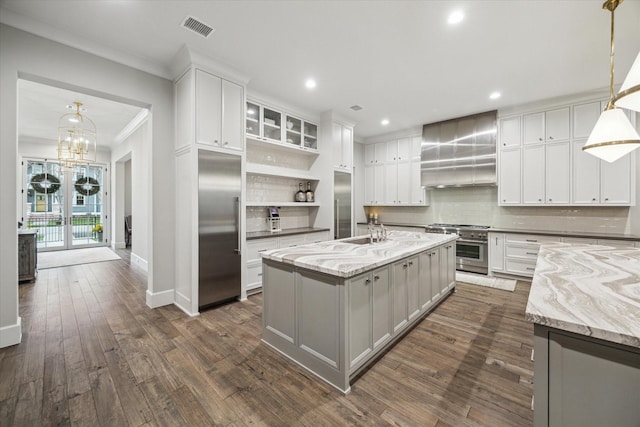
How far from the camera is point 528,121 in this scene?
15.3 ft

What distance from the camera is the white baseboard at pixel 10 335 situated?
7.90ft

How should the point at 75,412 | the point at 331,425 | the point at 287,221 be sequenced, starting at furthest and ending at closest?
the point at 287,221 → the point at 75,412 → the point at 331,425

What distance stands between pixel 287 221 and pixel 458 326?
3274mm

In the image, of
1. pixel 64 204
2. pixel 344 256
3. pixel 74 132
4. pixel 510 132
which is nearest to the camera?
pixel 344 256

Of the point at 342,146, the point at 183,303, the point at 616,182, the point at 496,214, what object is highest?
the point at 342,146

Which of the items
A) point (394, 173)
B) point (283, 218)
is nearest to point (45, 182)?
point (283, 218)

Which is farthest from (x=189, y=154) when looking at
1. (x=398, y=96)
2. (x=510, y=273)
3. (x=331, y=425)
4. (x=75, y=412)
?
(x=510, y=273)

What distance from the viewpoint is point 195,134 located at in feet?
10.3

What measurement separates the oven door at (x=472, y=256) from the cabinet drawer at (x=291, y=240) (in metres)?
3.11

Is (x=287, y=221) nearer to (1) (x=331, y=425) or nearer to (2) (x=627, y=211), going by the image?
(1) (x=331, y=425)

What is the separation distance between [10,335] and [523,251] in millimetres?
6730

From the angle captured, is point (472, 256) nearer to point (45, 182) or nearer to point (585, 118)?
point (585, 118)

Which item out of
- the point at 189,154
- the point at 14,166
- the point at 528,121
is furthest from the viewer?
the point at 528,121

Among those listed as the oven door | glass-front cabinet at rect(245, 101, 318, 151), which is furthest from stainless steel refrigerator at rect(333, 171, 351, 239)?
the oven door
